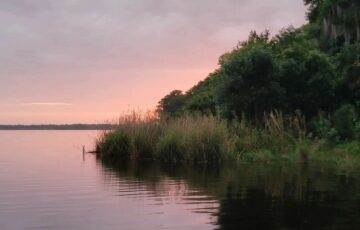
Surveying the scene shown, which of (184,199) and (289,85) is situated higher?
(289,85)

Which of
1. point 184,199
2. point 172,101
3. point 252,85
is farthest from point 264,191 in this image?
point 172,101

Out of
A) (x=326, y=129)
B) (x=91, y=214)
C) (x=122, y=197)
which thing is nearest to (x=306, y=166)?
(x=326, y=129)

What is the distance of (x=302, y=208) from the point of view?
10375mm

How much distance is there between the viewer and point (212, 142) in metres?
21.3

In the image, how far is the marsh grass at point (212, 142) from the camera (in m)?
21.2

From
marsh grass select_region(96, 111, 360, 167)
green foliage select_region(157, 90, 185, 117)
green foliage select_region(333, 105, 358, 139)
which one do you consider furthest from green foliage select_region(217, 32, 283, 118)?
green foliage select_region(157, 90, 185, 117)

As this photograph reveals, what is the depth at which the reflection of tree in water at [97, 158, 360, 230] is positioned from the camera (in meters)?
9.18

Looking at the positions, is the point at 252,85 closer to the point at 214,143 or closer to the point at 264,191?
the point at 214,143

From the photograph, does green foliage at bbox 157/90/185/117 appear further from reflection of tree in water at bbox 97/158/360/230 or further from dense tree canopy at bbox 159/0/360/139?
reflection of tree in water at bbox 97/158/360/230

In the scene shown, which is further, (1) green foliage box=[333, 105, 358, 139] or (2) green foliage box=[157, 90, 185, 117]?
(2) green foliage box=[157, 90, 185, 117]

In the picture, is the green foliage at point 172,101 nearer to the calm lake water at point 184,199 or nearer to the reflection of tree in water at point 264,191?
the reflection of tree in water at point 264,191

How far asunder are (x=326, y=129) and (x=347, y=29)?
1308 centimetres

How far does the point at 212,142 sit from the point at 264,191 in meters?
8.56

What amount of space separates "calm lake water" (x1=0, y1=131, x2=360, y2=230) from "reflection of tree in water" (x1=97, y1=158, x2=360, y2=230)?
16mm
